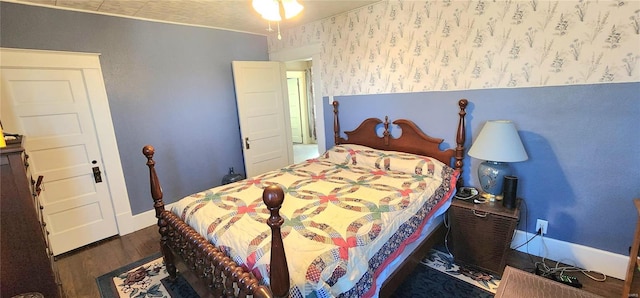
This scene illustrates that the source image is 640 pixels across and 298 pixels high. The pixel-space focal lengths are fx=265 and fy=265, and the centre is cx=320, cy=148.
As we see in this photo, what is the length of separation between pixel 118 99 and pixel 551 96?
4.02 meters

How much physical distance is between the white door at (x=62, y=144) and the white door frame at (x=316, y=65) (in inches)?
89.0

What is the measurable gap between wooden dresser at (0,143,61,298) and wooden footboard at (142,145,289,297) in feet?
2.09

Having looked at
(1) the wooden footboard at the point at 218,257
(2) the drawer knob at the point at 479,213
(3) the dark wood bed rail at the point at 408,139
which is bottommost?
(2) the drawer knob at the point at 479,213

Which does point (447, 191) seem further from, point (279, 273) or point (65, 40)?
point (65, 40)

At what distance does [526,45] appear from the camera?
2.05m

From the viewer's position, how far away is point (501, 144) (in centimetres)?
201

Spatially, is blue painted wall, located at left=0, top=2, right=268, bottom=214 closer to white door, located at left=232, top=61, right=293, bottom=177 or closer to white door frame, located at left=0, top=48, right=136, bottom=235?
white door frame, located at left=0, top=48, right=136, bottom=235

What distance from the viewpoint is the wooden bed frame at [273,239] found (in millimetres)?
1022

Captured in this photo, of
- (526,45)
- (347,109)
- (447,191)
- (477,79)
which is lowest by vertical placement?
(447,191)

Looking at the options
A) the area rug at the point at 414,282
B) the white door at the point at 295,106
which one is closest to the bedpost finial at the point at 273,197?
the area rug at the point at 414,282

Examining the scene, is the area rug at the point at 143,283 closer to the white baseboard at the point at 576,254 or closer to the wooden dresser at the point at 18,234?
the wooden dresser at the point at 18,234

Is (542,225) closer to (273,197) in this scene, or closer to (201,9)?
(273,197)

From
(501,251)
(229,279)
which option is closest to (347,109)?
(501,251)

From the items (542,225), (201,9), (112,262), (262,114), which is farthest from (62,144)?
(542,225)
